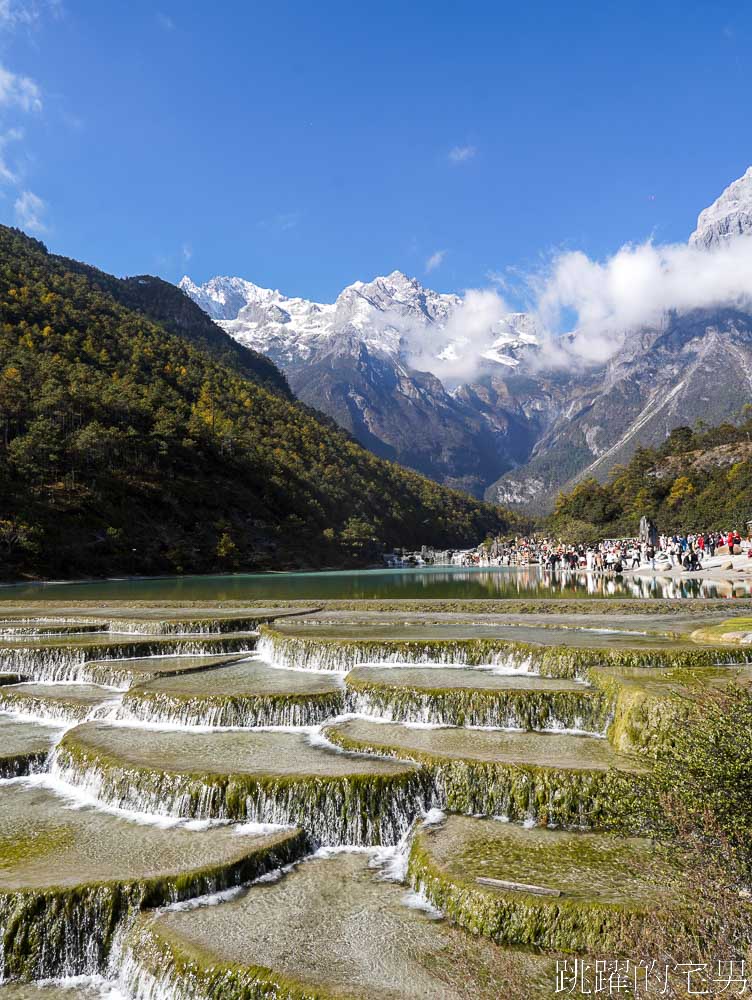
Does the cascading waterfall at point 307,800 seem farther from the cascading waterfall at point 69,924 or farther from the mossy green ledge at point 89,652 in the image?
the mossy green ledge at point 89,652

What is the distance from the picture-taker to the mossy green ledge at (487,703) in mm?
16750

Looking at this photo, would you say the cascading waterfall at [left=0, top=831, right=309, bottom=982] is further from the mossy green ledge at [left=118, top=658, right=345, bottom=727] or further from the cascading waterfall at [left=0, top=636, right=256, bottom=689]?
the cascading waterfall at [left=0, top=636, right=256, bottom=689]

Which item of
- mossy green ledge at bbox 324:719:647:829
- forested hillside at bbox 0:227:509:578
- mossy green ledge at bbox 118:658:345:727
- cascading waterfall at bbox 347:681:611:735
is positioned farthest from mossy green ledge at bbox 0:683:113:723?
forested hillside at bbox 0:227:509:578

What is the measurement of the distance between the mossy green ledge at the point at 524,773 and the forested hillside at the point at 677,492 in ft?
373

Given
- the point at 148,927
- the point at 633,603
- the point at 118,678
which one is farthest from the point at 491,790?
the point at 633,603

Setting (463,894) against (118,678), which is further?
(118,678)

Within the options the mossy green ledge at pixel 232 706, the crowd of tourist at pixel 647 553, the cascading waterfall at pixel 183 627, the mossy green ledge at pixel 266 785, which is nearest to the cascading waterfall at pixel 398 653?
the mossy green ledge at pixel 232 706

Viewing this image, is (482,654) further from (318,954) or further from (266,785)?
(318,954)

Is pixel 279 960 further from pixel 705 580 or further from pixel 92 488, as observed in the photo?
pixel 92 488

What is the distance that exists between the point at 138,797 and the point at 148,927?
171 inches

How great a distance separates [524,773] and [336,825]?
3619 millimetres

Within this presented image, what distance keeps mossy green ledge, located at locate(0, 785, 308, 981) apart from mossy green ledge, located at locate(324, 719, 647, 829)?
3.01m

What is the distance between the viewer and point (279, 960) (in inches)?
330

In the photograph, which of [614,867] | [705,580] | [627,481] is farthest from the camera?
[627,481]
